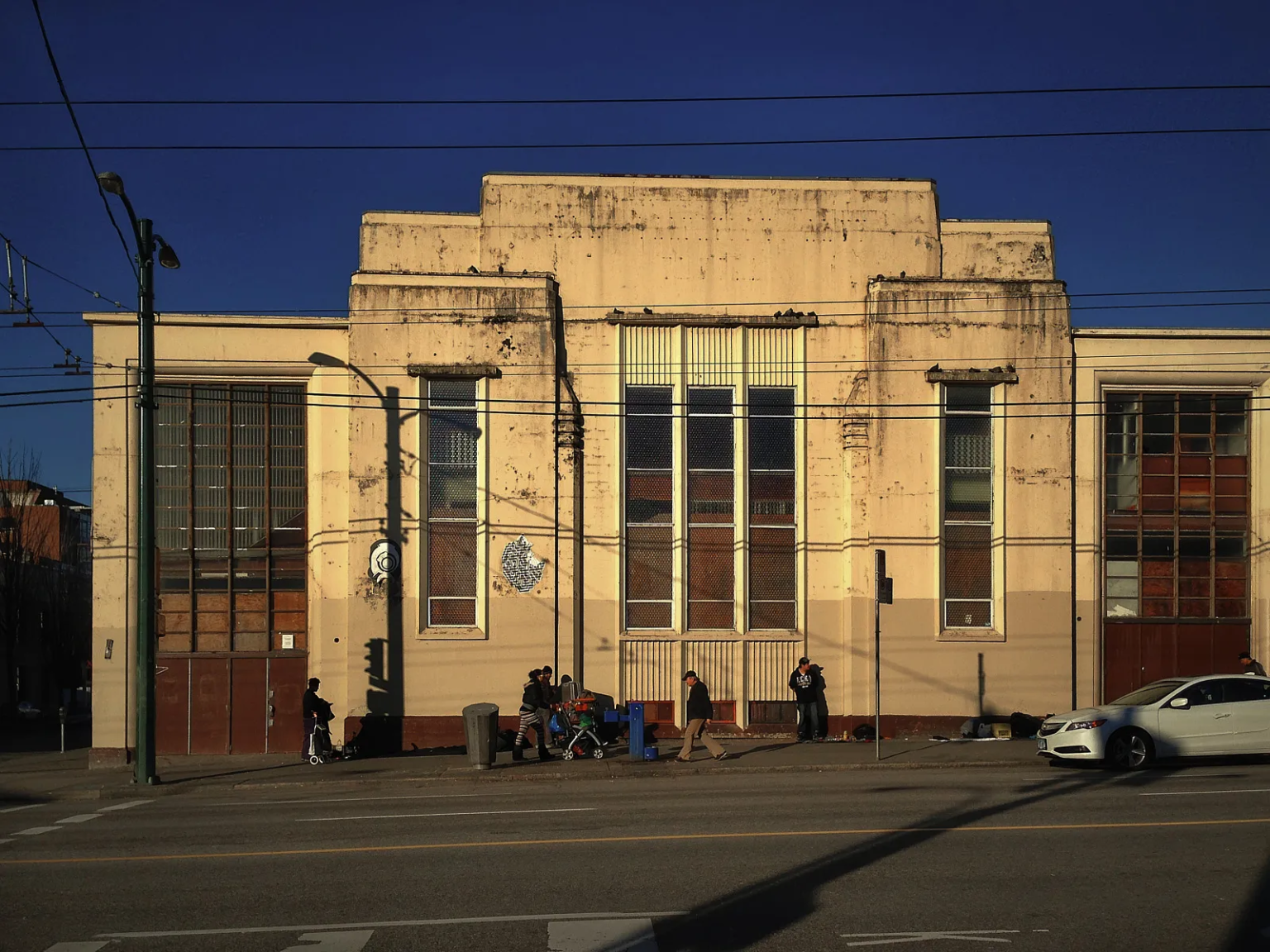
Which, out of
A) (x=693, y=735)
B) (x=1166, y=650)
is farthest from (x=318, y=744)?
(x=1166, y=650)

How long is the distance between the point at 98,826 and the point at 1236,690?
15610 millimetres

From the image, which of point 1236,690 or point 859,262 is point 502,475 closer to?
point 859,262

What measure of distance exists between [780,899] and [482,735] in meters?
11.2

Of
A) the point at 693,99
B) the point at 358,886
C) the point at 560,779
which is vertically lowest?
the point at 560,779

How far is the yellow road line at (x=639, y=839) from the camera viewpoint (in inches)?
456

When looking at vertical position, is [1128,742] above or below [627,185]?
below

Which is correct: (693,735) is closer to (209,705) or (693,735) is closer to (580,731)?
(580,731)

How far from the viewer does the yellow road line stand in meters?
11.6

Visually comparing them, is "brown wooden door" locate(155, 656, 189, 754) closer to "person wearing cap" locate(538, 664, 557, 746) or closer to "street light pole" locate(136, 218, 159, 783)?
"street light pole" locate(136, 218, 159, 783)

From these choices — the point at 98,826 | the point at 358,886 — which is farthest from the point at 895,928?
the point at 98,826

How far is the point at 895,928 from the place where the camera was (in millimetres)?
8297

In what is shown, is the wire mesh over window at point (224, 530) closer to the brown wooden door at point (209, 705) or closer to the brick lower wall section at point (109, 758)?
the brown wooden door at point (209, 705)

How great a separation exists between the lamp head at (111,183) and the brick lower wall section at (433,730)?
34.3ft

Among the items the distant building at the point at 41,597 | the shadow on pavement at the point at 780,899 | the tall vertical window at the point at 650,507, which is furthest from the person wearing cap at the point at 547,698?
the distant building at the point at 41,597
